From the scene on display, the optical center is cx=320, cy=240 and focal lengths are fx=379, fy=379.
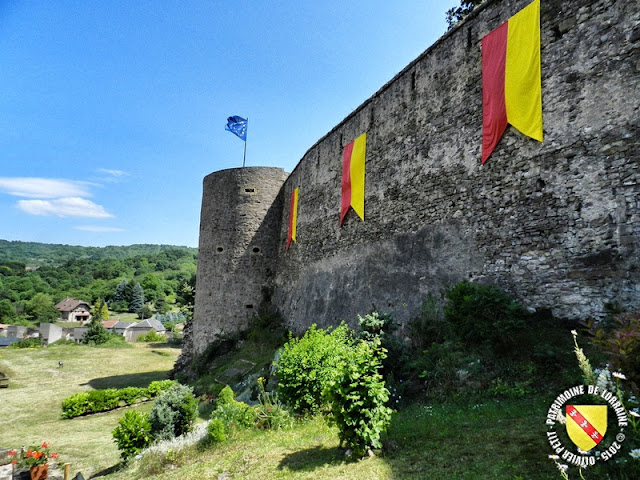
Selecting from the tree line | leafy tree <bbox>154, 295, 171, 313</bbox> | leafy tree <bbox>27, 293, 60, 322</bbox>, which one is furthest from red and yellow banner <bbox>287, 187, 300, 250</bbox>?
leafy tree <bbox>154, 295, 171, 313</bbox>

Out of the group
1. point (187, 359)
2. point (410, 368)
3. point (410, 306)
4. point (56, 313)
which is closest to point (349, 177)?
point (410, 306)

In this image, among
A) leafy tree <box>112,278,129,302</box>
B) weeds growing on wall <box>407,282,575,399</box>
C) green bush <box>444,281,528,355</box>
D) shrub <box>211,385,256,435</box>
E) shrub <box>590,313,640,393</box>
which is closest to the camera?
shrub <box>590,313,640,393</box>

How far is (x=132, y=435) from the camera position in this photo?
9.03 m

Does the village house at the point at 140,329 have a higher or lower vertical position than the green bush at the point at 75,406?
lower

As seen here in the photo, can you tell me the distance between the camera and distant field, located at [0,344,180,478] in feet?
36.5

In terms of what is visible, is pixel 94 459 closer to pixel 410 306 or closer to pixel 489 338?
pixel 410 306

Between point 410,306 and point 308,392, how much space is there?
3716 millimetres

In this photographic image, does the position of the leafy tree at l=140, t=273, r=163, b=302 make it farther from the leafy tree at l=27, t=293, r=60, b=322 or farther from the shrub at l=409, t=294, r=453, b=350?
the shrub at l=409, t=294, r=453, b=350

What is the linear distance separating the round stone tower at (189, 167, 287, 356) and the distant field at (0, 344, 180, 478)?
5.36m

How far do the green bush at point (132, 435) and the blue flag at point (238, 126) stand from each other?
1618 centimetres

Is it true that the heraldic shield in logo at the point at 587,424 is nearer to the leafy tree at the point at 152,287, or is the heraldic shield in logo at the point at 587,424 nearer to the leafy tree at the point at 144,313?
the leafy tree at the point at 144,313

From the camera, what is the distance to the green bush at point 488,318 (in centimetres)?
630

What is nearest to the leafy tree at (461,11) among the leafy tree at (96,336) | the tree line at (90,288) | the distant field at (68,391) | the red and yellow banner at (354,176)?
the red and yellow banner at (354,176)

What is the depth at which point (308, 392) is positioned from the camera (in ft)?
23.9
